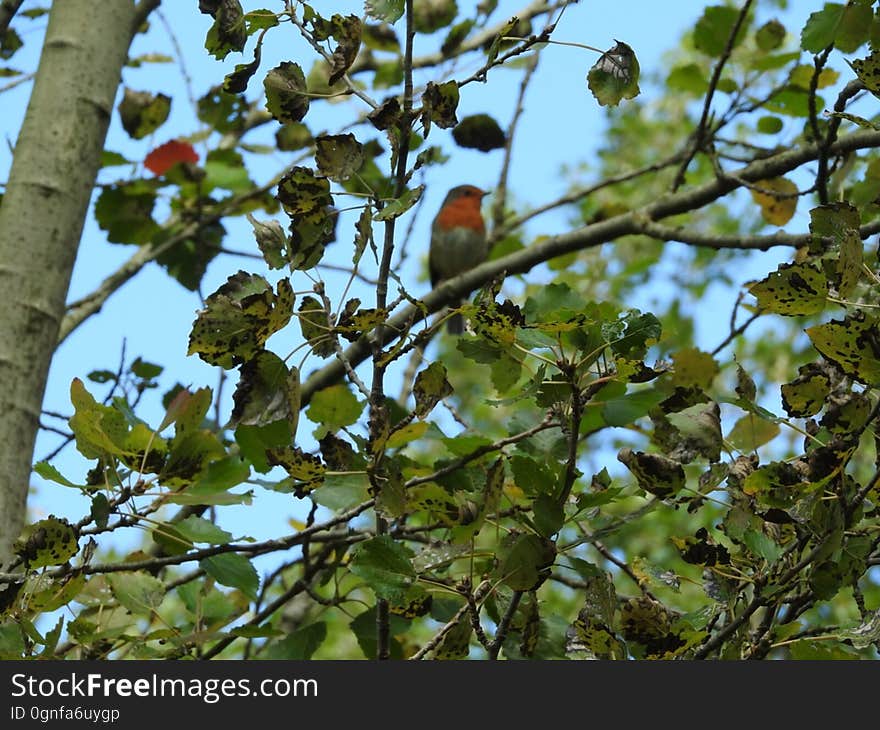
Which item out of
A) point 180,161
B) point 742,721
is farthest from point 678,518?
point 742,721

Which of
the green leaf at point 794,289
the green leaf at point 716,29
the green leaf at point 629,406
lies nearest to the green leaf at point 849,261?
the green leaf at point 794,289

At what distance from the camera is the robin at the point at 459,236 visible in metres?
6.82

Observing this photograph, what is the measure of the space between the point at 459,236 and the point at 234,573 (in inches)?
201

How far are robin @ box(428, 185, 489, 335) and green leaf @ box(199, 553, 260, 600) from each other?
16.2ft

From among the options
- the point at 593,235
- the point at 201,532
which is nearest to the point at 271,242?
the point at 201,532

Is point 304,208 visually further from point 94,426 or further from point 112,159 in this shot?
point 112,159

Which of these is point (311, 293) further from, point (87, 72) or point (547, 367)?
point (87, 72)

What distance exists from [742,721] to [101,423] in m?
0.99

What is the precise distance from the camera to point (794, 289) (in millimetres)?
1382

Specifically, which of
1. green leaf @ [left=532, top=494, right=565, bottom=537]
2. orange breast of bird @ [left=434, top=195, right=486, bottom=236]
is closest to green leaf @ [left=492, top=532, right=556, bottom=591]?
green leaf @ [left=532, top=494, right=565, bottom=537]

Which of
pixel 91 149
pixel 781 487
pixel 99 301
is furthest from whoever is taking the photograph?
pixel 99 301

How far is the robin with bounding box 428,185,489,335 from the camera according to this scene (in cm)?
682

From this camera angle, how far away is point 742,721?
4.90 ft

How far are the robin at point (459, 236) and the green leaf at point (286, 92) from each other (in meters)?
5.19
